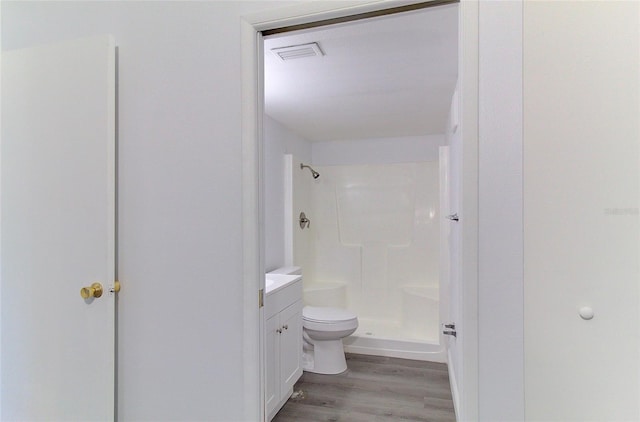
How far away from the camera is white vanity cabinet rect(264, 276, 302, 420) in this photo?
7.01 ft

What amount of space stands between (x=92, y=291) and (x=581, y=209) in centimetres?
173

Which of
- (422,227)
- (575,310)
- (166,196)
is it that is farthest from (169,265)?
(422,227)

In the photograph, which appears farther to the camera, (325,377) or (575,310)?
(325,377)

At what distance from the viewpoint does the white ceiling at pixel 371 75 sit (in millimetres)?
1659

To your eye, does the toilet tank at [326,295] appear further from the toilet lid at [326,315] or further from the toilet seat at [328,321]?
the toilet seat at [328,321]

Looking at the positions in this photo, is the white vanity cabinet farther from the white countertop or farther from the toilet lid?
the toilet lid

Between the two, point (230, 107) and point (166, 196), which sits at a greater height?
point (230, 107)

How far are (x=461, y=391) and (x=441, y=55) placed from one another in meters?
1.62

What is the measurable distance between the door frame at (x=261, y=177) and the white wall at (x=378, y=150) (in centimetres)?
284

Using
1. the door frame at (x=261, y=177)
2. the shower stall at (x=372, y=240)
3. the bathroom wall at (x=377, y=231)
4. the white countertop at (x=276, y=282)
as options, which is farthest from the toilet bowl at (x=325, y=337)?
the door frame at (x=261, y=177)

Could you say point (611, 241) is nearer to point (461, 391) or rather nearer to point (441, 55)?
point (461, 391)

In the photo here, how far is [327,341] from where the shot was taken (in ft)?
9.71

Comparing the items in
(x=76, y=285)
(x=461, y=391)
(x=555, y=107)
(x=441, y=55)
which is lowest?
(x=461, y=391)

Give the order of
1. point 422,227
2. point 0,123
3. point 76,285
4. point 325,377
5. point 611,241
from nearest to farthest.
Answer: point 611,241 < point 76,285 < point 0,123 < point 325,377 < point 422,227
